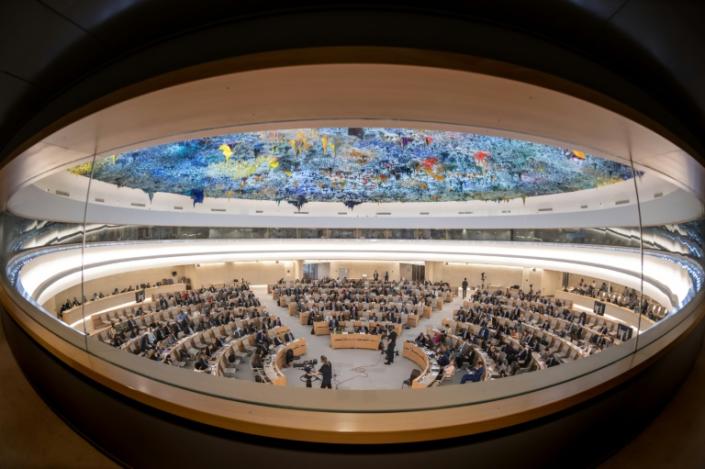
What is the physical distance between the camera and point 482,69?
168 centimetres

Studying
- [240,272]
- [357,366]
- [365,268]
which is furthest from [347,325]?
[365,268]

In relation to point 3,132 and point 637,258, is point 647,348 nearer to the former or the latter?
point 3,132

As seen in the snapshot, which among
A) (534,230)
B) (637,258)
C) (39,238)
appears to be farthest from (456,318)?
(39,238)

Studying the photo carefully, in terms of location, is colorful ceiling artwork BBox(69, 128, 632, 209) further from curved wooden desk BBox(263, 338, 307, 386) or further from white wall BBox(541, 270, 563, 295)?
curved wooden desk BBox(263, 338, 307, 386)

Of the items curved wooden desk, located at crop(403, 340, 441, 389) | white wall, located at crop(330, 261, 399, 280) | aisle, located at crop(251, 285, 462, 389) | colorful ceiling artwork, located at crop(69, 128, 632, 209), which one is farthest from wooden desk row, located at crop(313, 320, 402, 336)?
white wall, located at crop(330, 261, 399, 280)

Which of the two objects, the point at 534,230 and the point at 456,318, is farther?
the point at 534,230

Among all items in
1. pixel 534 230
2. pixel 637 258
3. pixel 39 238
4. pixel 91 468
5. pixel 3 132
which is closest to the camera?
pixel 91 468

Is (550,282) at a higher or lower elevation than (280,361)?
higher

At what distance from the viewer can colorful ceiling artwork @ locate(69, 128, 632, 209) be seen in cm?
1158

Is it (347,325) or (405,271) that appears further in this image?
(405,271)

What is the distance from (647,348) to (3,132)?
535 centimetres

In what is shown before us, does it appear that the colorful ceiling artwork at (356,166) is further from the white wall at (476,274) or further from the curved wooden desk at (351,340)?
the curved wooden desk at (351,340)

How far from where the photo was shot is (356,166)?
1514 centimetres

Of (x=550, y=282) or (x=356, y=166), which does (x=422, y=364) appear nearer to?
(x=356, y=166)
